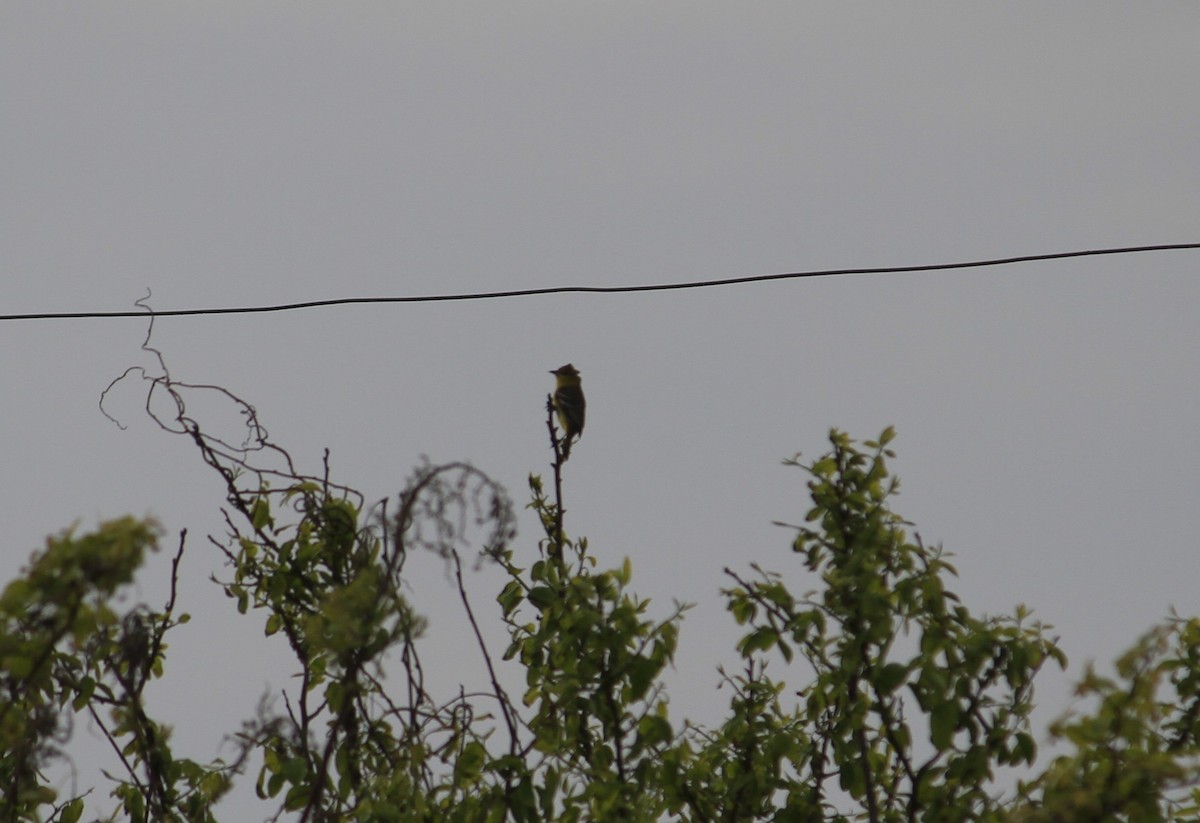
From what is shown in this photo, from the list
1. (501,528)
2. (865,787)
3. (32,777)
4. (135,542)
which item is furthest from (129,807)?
(865,787)

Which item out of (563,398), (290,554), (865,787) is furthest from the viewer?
(563,398)

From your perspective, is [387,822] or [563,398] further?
[563,398]

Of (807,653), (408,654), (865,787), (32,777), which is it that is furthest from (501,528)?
(32,777)

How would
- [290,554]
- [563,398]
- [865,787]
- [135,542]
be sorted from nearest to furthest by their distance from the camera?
[135,542], [865,787], [290,554], [563,398]

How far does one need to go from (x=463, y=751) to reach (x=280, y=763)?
1.87 ft

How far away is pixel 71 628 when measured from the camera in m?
3.27

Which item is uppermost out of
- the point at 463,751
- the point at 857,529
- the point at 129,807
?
the point at 857,529

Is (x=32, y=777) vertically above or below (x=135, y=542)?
below

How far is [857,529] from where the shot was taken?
4.66m

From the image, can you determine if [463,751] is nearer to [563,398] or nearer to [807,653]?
[807,653]

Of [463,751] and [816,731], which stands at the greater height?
[816,731]

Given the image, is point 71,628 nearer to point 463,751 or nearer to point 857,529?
point 463,751

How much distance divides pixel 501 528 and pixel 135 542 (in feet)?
4.50

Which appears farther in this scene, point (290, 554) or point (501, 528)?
point (290, 554)
